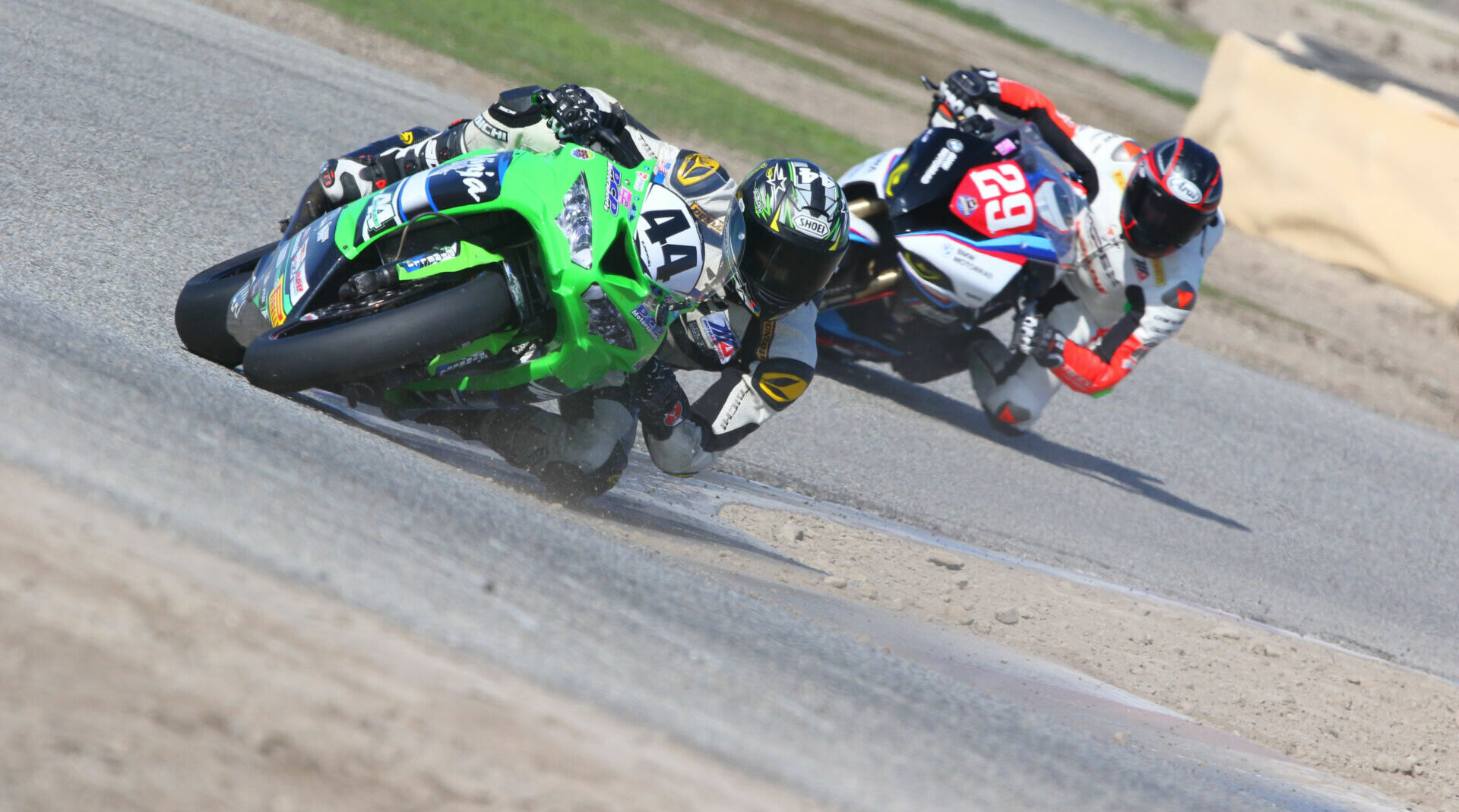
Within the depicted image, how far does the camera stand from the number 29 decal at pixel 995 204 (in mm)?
7312

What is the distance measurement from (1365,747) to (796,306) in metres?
Result: 2.60

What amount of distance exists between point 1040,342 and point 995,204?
86 cm

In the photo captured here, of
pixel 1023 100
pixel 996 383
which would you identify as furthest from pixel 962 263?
pixel 1023 100

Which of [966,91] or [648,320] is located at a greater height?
[648,320]

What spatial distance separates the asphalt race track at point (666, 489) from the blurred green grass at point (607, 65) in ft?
7.81

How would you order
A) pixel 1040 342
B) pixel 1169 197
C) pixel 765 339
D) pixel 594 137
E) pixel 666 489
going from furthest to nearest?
pixel 1040 342 < pixel 1169 197 < pixel 666 489 < pixel 765 339 < pixel 594 137

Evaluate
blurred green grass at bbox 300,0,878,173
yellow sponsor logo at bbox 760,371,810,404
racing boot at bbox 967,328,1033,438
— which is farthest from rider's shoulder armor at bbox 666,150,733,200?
blurred green grass at bbox 300,0,878,173

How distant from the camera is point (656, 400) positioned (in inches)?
192

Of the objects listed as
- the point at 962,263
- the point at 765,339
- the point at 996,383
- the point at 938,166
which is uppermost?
the point at 765,339

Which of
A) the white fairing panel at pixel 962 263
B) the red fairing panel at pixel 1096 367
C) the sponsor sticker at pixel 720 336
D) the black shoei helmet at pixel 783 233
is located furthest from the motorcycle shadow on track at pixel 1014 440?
the black shoei helmet at pixel 783 233

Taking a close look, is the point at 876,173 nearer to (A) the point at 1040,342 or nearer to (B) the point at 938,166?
(B) the point at 938,166

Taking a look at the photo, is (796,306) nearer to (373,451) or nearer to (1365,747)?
(373,451)

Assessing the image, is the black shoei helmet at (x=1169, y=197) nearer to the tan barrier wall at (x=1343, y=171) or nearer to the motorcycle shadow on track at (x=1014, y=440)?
the motorcycle shadow on track at (x=1014, y=440)

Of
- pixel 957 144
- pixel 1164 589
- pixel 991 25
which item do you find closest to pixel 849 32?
pixel 991 25
